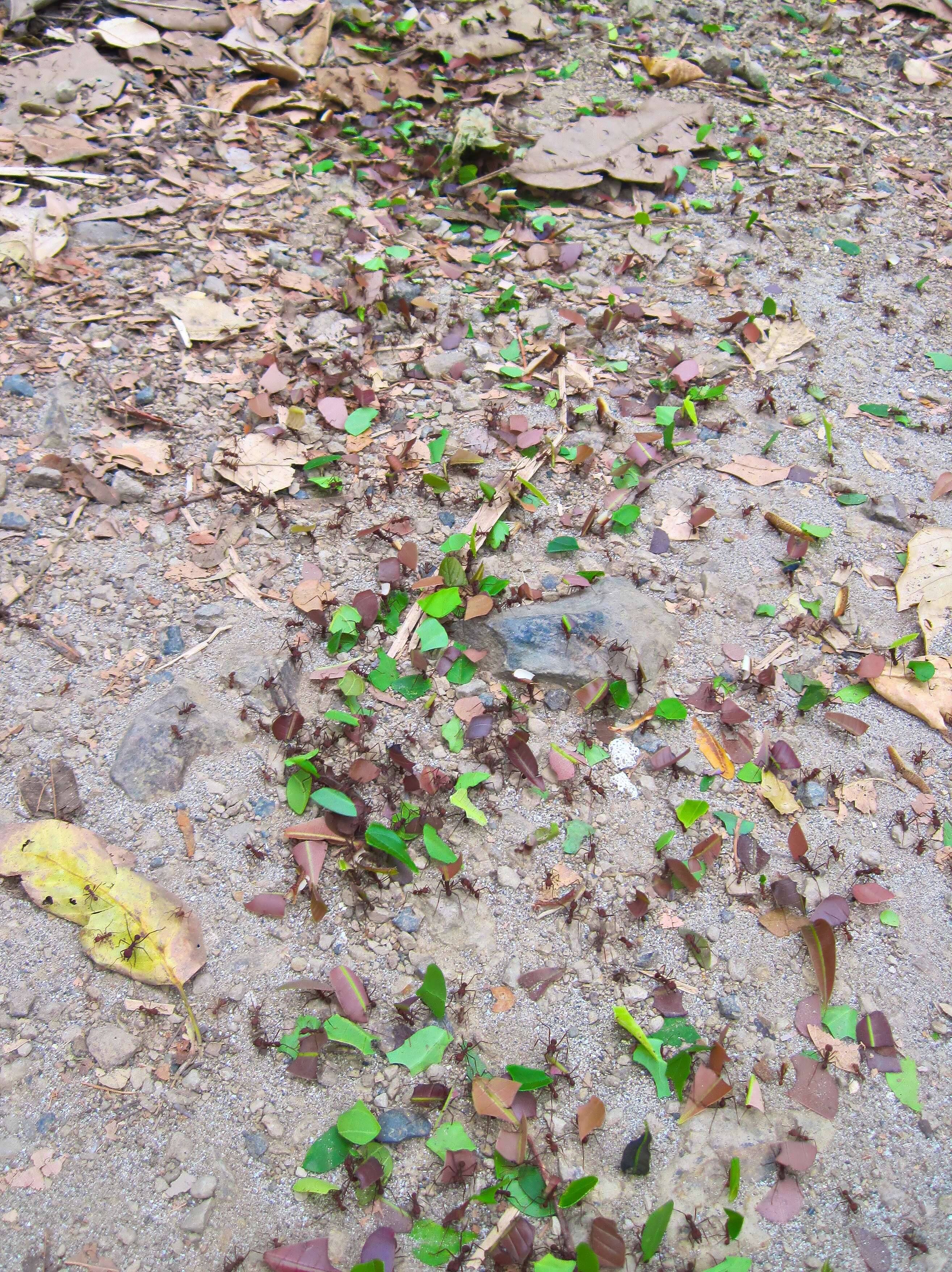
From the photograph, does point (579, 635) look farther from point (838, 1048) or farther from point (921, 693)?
point (838, 1048)

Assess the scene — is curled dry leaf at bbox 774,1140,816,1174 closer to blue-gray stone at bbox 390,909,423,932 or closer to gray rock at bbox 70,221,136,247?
blue-gray stone at bbox 390,909,423,932

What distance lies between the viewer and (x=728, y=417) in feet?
10.5

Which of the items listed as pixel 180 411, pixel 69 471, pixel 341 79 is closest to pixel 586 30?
pixel 341 79

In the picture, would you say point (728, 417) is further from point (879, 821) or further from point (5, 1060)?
point (5, 1060)

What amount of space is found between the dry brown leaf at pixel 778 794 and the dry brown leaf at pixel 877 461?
4.65ft

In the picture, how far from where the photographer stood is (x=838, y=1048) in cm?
189

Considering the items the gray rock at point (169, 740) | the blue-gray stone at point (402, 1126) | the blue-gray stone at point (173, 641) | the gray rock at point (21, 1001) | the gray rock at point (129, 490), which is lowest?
the blue-gray stone at point (402, 1126)

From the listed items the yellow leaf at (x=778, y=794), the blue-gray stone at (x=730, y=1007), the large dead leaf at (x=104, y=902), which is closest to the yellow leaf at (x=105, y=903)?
the large dead leaf at (x=104, y=902)

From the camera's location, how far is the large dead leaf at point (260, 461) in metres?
2.88

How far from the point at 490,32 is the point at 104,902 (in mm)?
4972

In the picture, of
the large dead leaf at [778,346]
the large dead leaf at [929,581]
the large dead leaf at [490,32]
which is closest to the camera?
the large dead leaf at [929,581]

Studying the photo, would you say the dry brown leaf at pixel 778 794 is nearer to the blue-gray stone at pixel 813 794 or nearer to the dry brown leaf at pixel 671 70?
the blue-gray stone at pixel 813 794

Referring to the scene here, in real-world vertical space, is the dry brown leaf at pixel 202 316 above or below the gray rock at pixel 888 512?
above

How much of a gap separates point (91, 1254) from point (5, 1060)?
43cm
